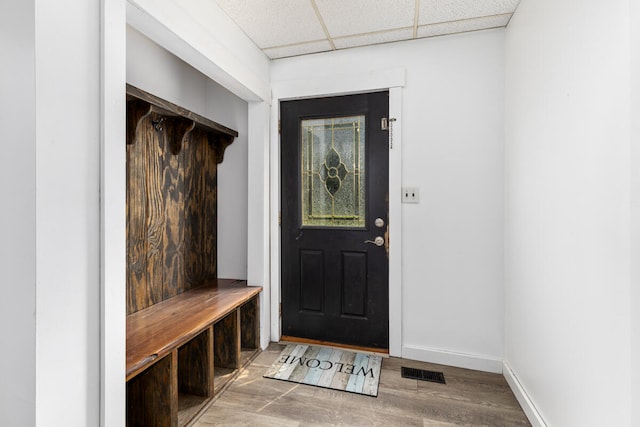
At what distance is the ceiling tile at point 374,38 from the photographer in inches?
89.3

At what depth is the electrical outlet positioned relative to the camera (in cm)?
235

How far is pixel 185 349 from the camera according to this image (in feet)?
6.35

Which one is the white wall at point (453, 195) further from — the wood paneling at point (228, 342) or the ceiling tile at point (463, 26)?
the wood paneling at point (228, 342)

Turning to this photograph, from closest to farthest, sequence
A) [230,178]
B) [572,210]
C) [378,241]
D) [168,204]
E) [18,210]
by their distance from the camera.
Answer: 1. [18,210]
2. [572,210]
3. [168,204]
4. [378,241]
5. [230,178]

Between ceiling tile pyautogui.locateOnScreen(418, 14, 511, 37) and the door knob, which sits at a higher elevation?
ceiling tile pyautogui.locateOnScreen(418, 14, 511, 37)

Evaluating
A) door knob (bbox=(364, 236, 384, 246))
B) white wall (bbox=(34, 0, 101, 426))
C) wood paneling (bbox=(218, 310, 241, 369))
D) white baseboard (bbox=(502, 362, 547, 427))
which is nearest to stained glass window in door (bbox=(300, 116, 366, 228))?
door knob (bbox=(364, 236, 384, 246))

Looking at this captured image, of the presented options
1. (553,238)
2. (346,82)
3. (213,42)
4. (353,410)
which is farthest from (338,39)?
(353,410)

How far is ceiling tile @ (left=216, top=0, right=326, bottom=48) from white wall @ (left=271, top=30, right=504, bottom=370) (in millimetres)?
568

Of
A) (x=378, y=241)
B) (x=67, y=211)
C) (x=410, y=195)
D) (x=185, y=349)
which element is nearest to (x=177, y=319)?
(x=185, y=349)

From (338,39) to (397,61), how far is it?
1.58ft

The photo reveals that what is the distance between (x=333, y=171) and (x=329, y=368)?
1.49 m

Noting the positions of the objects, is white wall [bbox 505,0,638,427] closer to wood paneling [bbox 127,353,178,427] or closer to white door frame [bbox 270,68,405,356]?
white door frame [bbox 270,68,405,356]

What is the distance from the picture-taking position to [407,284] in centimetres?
239

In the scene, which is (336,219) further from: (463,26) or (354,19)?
(463,26)
